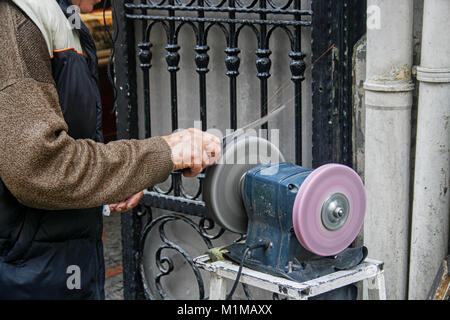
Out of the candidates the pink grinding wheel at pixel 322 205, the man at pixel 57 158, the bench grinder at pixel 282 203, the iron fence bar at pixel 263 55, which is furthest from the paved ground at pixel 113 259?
the pink grinding wheel at pixel 322 205

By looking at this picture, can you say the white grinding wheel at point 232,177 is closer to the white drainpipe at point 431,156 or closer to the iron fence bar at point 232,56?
the white drainpipe at point 431,156

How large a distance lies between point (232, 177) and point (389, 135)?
0.80m

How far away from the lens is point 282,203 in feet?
7.75

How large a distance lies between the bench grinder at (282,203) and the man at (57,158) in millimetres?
147

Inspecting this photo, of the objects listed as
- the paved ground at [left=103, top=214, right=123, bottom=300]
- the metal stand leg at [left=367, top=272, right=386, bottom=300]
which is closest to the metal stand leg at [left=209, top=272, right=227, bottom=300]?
the metal stand leg at [left=367, top=272, right=386, bottom=300]

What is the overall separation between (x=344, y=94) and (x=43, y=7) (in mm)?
1360

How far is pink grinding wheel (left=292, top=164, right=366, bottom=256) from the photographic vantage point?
2.31 m

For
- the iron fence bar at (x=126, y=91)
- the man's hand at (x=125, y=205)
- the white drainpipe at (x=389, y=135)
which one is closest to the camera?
the man's hand at (x=125, y=205)

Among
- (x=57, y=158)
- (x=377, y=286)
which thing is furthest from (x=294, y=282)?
(x=57, y=158)

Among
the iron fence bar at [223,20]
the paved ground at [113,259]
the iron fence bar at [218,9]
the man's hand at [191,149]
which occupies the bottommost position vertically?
the paved ground at [113,259]

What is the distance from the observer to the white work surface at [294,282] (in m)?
2.30

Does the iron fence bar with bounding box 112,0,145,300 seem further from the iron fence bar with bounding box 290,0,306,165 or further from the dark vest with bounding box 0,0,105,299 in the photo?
the dark vest with bounding box 0,0,105,299

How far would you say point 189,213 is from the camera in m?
3.54

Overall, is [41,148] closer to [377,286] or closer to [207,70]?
[377,286]
